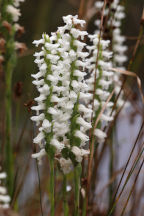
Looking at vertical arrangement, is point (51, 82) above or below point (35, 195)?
above

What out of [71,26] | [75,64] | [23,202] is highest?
Result: [71,26]

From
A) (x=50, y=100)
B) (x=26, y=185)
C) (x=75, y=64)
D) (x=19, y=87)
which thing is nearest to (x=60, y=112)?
(x=50, y=100)

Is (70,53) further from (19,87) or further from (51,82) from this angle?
(19,87)

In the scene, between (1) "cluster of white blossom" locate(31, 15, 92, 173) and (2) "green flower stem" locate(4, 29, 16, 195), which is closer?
(1) "cluster of white blossom" locate(31, 15, 92, 173)

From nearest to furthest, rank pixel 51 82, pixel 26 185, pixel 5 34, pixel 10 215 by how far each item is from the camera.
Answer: pixel 10 215 < pixel 51 82 < pixel 5 34 < pixel 26 185

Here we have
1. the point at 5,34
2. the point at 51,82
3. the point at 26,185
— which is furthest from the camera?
the point at 26,185

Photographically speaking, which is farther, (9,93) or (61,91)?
(9,93)

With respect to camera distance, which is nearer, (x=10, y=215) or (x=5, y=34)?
(x=10, y=215)

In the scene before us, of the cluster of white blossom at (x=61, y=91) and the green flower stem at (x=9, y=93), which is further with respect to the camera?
the green flower stem at (x=9, y=93)
